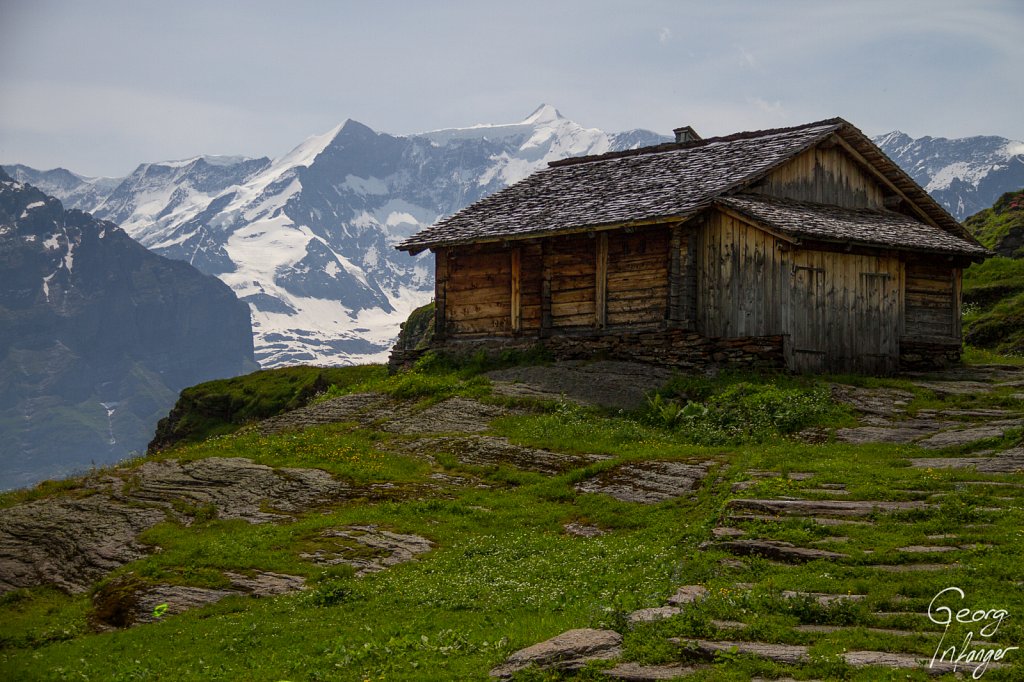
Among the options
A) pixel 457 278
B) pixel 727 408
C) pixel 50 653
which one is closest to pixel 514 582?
pixel 50 653

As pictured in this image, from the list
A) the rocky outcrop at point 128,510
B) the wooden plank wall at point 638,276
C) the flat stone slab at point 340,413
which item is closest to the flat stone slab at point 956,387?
the wooden plank wall at point 638,276

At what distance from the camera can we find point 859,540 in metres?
15.1

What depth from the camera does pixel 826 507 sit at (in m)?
16.8

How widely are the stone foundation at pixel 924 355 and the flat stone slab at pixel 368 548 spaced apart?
20.2 metres

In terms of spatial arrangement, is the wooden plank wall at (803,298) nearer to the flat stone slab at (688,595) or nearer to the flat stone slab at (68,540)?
the flat stone slab at (688,595)

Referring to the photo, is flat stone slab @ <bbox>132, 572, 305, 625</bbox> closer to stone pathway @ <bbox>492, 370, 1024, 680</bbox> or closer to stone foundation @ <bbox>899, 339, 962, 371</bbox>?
stone pathway @ <bbox>492, 370, 1024, 680</bbox>

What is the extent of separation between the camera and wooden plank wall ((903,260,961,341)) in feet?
113

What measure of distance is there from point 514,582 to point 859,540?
200 inches

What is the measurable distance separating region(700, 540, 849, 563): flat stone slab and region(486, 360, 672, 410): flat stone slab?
1368cm

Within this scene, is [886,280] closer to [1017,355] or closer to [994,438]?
[1017,355]

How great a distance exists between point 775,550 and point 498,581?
13.8ft

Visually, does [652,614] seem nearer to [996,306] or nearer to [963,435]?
[963,435]

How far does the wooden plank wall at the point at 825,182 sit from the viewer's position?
117 feet

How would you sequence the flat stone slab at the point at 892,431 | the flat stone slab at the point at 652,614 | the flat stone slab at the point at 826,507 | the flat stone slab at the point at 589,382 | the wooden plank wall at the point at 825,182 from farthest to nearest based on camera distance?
the wooden plank wall at the point at 825,182 < the flat stone slab at the point at 589,382 < the flat stone slab at the point at 892,431 < the flat stone slab at the point at 826,507 < the flat stone slab at the point at 652,614
